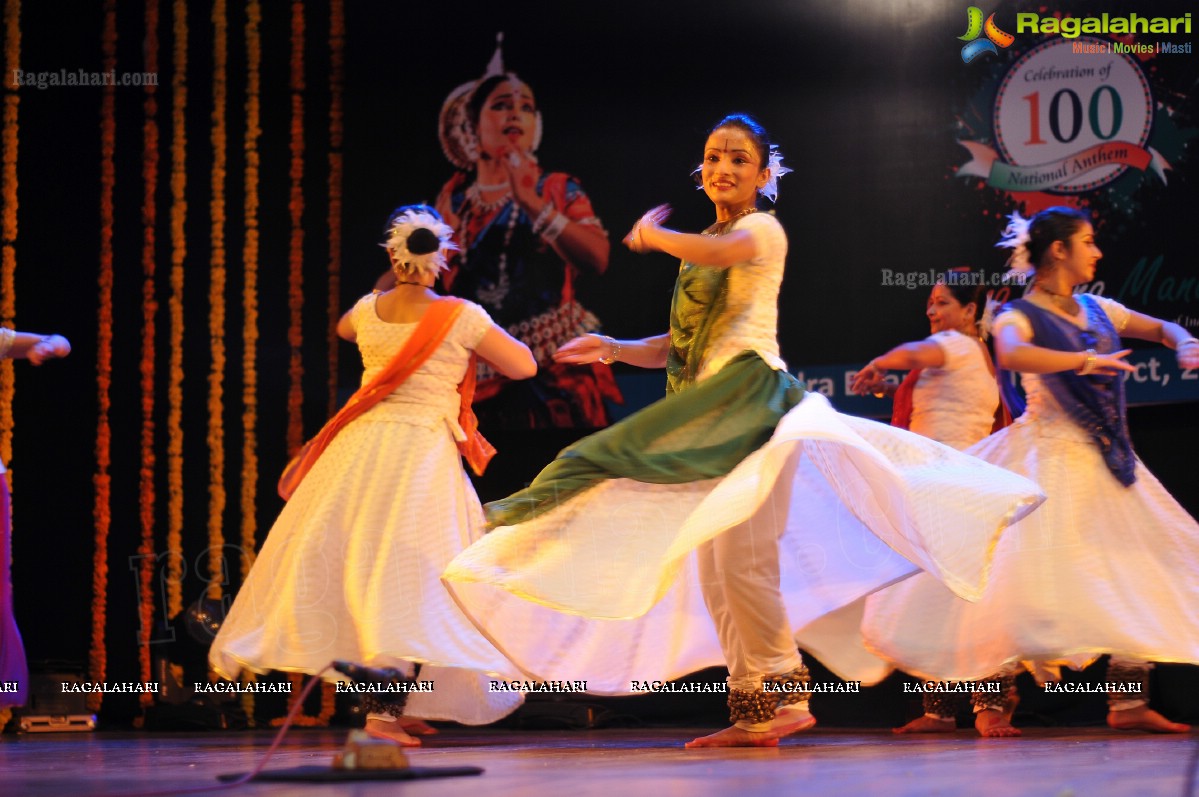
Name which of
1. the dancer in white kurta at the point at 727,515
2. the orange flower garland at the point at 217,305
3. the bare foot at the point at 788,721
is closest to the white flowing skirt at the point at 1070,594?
the dancer in white kurta at the point at 727,515

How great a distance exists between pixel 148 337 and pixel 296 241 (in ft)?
2.47

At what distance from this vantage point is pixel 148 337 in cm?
597

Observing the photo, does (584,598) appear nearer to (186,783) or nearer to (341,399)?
(186,783)

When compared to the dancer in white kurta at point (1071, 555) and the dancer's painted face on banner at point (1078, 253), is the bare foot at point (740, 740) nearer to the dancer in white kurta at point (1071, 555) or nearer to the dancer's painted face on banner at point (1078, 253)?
the dancer in white kurta at point (1071, 555)

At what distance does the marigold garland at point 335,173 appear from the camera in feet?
19.4

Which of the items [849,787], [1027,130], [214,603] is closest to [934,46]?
[1027,130]

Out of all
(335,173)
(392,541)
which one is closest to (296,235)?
(335,173)

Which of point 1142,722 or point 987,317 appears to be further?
point 987,317

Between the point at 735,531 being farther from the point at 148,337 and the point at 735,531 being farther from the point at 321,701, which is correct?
the point at 148,337

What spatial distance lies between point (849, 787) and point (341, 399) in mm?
3966

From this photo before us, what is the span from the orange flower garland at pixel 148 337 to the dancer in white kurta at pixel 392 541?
190 cm

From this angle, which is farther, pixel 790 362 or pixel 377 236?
pixel 377 236

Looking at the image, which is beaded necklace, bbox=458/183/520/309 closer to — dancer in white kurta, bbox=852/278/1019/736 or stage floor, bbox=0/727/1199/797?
dancer in white kurta, bbox=852/278/1019/736

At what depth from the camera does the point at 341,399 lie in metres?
5.78
